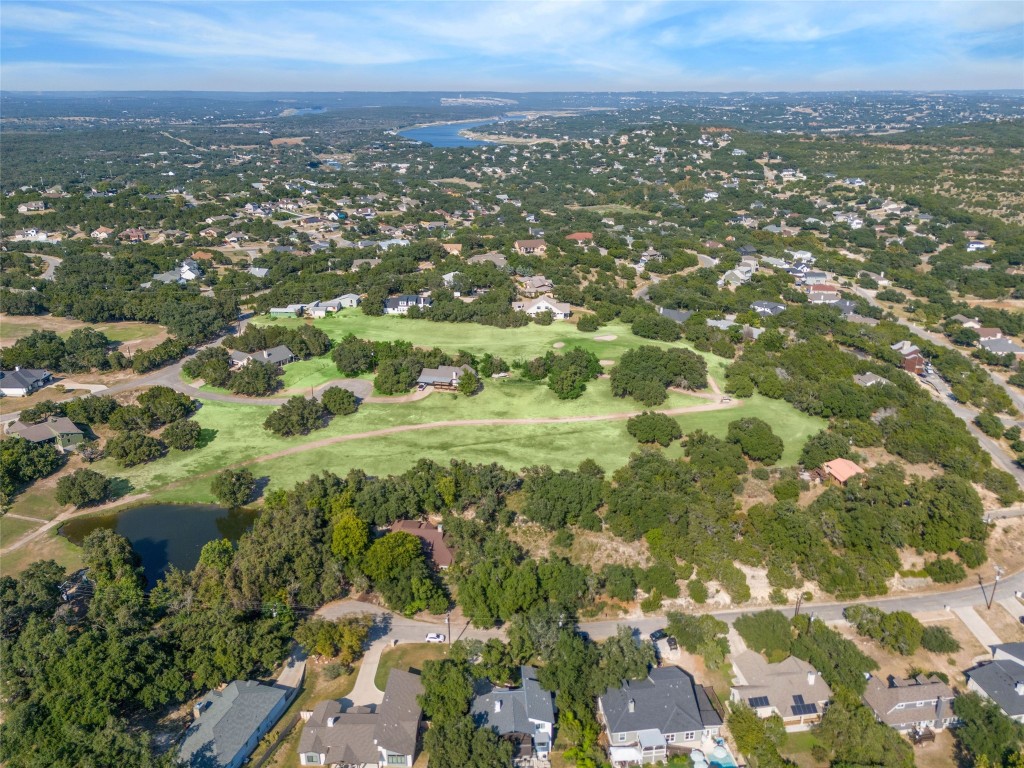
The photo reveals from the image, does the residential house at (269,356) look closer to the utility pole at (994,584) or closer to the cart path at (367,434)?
the cart path at (367,434)

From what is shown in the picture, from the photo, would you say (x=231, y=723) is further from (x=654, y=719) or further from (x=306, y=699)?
(x=654, y=719)

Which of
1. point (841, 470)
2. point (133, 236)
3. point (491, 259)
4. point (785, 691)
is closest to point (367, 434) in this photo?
point (785, 691)

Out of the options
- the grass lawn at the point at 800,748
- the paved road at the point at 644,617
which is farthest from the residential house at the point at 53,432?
the grass lawn at the point at 800,748

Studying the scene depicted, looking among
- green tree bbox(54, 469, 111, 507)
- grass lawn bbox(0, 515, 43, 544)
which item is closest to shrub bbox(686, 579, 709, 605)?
green tree bbox(54, 469, 111, 507)

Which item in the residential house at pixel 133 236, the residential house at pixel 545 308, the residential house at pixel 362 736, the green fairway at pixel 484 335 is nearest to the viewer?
the residential house at pixel 362 736

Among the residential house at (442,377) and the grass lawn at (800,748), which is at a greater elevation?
the residential house at (442,377)

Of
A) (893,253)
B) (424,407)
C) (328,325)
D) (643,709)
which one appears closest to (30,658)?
(643,709)

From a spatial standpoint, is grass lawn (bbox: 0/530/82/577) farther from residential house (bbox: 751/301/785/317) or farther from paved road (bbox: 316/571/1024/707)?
residential house (bbox: 751/301/785/317)
